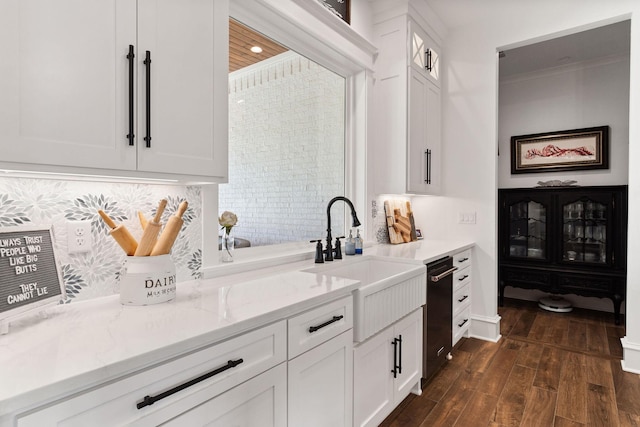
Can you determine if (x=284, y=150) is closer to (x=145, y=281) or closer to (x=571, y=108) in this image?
(x=145, y=281)

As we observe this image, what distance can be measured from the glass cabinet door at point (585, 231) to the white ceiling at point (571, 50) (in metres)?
1.62

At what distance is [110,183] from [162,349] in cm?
82

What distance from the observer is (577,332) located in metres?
3.37

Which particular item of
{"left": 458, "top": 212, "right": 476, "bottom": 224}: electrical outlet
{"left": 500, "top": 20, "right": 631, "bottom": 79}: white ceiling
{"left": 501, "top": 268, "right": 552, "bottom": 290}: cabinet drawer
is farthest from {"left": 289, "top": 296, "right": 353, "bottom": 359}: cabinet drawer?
{"left": 500, "top": 20, "right": 631, "bottom": 79}: white ceiling

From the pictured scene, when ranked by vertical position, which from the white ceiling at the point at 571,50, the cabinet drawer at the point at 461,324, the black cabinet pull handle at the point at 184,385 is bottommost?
the cabinet drawer at the point at 461,324

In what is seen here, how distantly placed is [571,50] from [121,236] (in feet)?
15.2

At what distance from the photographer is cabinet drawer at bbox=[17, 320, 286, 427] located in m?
0.73

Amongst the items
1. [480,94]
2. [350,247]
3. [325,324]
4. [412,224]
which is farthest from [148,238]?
[480,94]

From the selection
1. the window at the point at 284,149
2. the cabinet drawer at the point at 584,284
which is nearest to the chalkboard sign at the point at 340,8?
the window at the point at 284,149

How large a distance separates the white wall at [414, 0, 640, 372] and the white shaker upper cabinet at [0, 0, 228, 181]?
260 cm

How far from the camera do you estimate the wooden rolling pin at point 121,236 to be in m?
1.24

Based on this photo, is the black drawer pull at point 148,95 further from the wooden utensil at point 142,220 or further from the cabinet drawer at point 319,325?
the cabinet drawer at point 319,325

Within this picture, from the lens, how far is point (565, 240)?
153 inches

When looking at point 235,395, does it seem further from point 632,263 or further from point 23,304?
point 632,263
